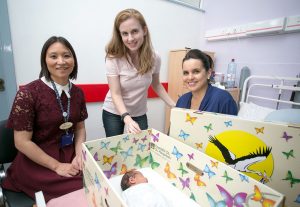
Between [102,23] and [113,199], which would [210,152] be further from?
[102,23]

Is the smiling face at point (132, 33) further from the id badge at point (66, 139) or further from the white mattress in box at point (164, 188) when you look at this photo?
the white mattress in box at point (164, 188)

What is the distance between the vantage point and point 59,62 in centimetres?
103

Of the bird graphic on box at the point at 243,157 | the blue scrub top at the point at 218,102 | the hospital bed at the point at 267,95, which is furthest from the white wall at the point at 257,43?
the bird graphic on box at the point at 243,157

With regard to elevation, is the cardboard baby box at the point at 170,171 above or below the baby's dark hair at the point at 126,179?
above

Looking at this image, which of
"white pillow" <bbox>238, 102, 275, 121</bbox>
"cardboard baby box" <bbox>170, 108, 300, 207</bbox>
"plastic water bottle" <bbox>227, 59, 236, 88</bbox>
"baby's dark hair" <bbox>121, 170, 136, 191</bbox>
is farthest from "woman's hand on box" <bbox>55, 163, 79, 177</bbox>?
"plastic water bottle" <bbox>227, 59, 236, 88</bbox>

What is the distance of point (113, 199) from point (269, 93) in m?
2.51

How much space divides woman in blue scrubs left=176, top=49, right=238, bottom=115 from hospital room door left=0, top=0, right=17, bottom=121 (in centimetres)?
160

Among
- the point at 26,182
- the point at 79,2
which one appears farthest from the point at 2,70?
the point at 26,182

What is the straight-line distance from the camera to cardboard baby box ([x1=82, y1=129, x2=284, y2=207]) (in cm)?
59

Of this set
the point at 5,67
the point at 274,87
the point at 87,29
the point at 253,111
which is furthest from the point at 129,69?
the point at 274,87

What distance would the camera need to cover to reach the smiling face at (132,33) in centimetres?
122

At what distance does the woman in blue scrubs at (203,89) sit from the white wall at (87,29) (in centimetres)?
→ 139

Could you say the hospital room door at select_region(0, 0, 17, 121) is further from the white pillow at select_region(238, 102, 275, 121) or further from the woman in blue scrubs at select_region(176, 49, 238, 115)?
the white pillow at select_region(238, 102, 275, 121)

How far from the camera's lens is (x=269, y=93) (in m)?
2.44
